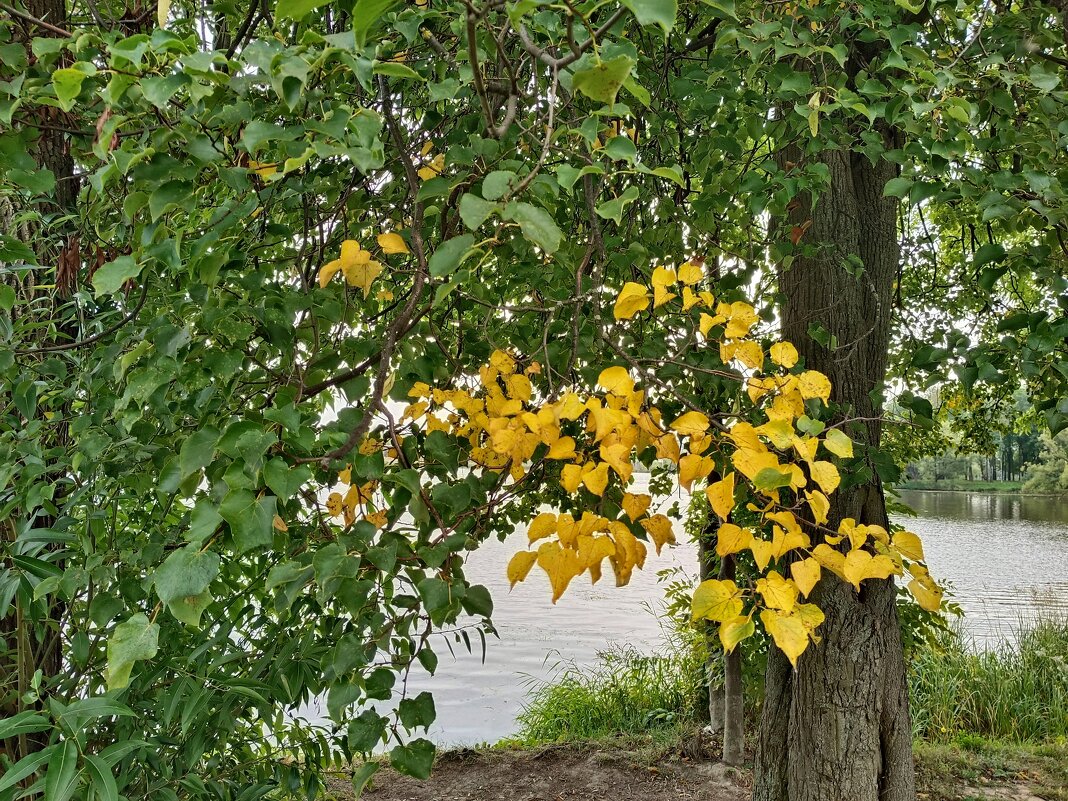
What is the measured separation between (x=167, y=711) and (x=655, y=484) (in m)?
2.10

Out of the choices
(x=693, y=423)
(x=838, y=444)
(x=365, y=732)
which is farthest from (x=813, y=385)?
(x=365, y=732)

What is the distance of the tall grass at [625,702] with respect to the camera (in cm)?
469

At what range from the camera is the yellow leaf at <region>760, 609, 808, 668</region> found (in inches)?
34.8

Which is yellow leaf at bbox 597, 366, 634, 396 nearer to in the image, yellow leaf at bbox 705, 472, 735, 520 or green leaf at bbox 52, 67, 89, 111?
yellow leaf at bbox 705, 472, 735, 520

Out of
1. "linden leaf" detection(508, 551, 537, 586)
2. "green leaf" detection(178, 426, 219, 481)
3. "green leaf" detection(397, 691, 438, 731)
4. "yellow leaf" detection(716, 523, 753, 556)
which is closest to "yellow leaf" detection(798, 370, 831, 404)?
"yellow leaf" detection(716, 523, 753, 556)

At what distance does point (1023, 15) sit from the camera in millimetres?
1628

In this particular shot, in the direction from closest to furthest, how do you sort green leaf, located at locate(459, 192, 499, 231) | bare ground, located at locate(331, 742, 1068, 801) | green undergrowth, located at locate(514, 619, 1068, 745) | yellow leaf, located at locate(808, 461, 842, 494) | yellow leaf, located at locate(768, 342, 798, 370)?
green leaf, located at locate(459, 192, 499, 231) < yellow leaf, located at locate(808, 461, 842, 494) < yellow leaf, located at locate(768, 342, 798, 370) < bare ground, located at locate(331, 742, 1068, 801) < green undergrowth, located at locate(514, 619, 1068, 745)

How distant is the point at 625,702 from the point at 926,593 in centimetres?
430

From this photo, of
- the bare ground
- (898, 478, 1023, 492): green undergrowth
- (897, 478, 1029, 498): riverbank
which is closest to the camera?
the bare ground

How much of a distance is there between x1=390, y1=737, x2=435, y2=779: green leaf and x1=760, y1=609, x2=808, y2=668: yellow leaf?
0.50m

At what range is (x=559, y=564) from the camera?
990 millimetres

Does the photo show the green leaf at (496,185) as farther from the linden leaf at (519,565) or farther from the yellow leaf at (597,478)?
the linden leaf at (519,565)

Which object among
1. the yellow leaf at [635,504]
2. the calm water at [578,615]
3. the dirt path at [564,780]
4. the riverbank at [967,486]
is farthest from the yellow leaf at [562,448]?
the riverbank at [967,486]

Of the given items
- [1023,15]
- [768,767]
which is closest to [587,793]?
[768,767]
